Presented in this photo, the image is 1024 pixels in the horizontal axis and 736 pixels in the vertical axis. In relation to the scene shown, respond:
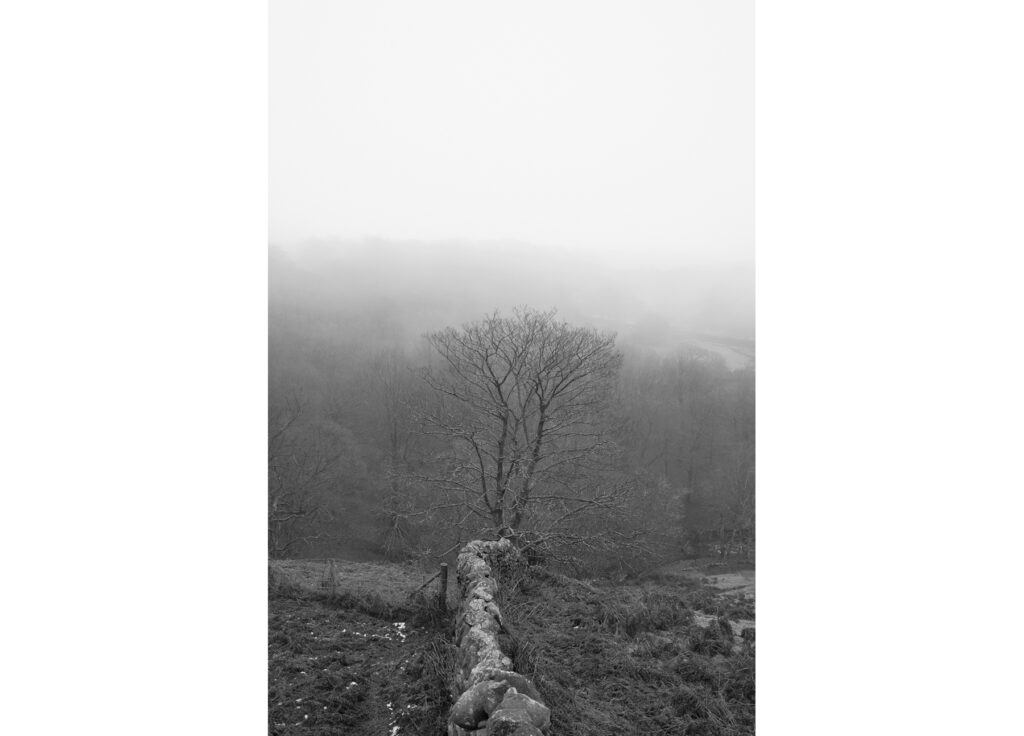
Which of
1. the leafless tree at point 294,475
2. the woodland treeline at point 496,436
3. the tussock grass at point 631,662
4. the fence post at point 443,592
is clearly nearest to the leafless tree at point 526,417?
the woodland treeline at point 496,436

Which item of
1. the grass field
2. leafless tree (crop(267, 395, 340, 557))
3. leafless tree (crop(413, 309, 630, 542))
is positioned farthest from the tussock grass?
leafless tree (crop(267, 395, 340, 557))

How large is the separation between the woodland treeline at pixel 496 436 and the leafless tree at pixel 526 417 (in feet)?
0.13

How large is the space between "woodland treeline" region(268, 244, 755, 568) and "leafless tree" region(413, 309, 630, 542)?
1.5 inches

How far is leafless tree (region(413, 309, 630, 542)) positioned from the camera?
356 inches

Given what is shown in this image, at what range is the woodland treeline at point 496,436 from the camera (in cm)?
923

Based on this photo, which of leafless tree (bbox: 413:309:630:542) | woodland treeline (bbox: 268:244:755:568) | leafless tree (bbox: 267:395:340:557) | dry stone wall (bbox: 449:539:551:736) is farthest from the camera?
leafless tree (bbox: 267:395:340:557)

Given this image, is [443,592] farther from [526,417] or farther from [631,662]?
[526,417]

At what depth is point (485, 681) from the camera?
318 centimetres

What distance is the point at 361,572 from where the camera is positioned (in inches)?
351

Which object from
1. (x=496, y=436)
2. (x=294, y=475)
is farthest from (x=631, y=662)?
(x=294, y=475)

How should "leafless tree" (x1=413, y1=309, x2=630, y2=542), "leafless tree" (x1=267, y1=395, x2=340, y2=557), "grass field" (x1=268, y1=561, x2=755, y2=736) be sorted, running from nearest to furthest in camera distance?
1. "grass field" (x1=268, y1=561, x2=755, y2=736)
2. "leafless tree" (x1=413, y1=309, x2=630, y2=542)
3. "leafless tree" (x1=267, y1=395, x2=340, y2=557)

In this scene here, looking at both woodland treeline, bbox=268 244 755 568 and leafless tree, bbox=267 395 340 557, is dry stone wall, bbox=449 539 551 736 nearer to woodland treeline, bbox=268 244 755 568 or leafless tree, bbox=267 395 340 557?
woodland treeline, bbox=268 244 755 568
